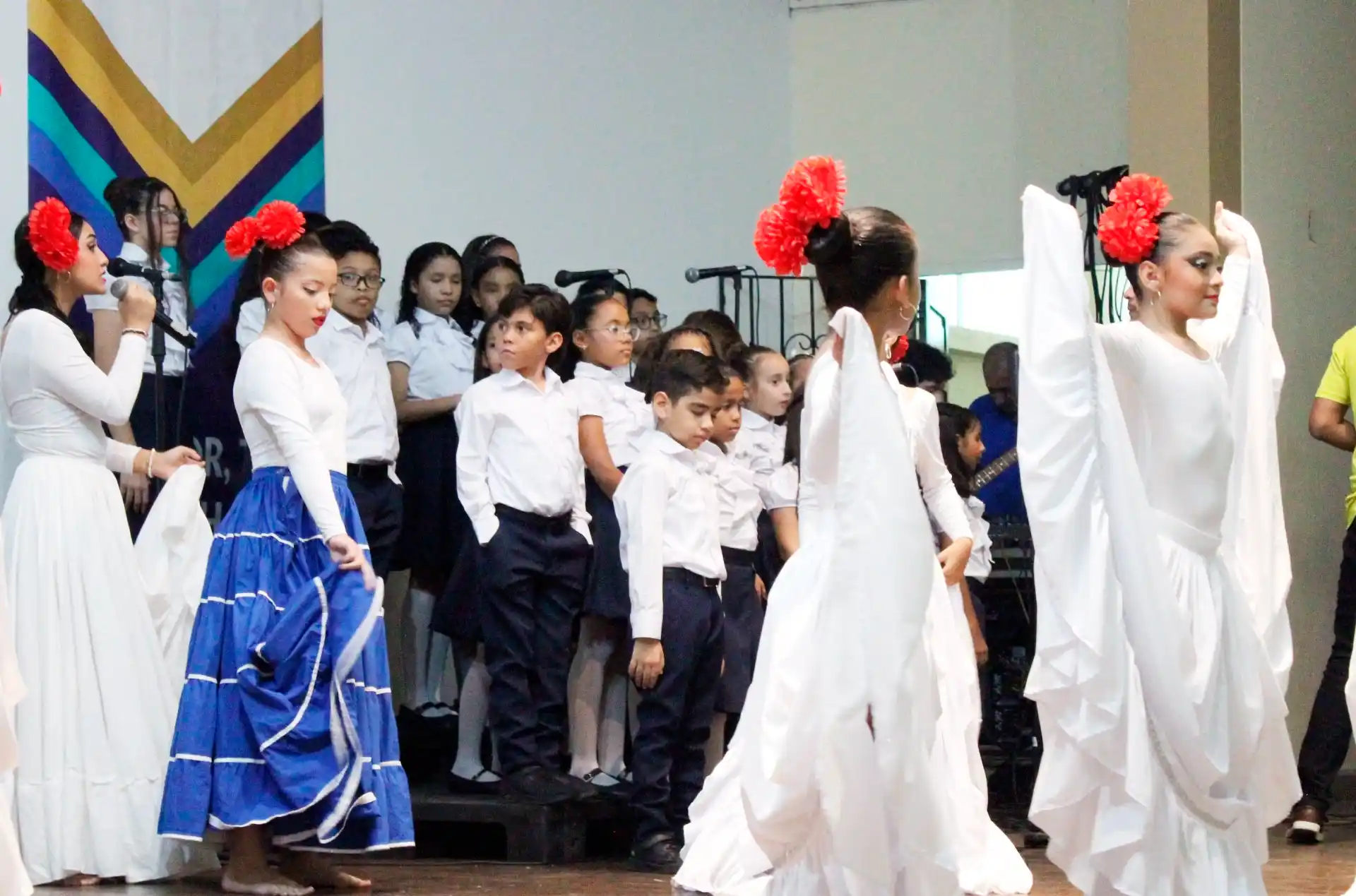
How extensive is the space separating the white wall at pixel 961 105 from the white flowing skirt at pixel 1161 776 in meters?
5.56

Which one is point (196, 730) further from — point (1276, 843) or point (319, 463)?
point (1276, 843)

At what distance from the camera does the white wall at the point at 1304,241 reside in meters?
6.34

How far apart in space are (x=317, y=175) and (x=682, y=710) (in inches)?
105

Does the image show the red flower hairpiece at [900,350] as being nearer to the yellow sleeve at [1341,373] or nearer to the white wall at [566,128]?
the yellow sleeve at [1341,373]

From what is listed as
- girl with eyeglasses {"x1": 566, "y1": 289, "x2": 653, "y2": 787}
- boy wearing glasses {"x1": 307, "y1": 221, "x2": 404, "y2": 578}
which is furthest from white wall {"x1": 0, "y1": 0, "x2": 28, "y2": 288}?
girl with eyeglasses {"x1": 566, "y1": 289, "x2": 653, "y2": 787}

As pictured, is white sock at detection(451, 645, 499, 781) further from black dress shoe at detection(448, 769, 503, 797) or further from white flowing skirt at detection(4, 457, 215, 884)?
white flowing skirt at detection(4, 457, 215, 884)

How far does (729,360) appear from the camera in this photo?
5.87 m

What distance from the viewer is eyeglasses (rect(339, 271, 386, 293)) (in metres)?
5.67

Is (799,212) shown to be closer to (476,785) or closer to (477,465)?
(477,465)

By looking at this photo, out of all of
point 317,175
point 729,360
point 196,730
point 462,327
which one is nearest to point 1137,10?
point 729,360

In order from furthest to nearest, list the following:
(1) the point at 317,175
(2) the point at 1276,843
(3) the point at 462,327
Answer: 1. (1) the point at 317,175
2. (3) the point at 462,327
3. (2) the point at 1276,843

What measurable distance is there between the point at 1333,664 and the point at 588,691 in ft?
7.75

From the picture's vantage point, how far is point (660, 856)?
493 cm

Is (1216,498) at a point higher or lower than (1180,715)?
higher
